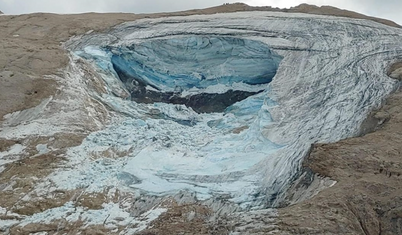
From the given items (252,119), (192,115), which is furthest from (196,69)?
(252,119)

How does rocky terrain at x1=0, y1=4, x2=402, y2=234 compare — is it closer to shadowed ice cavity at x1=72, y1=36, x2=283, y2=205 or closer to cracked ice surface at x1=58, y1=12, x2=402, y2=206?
cracked ice surface at x1=58, y1=12, x2=402, y2=206

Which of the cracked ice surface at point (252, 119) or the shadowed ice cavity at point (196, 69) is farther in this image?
the shadowed ice cavity at point (196, 69)

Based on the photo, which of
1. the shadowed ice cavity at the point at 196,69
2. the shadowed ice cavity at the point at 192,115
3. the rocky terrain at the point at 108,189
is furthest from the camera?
the shadowed ice cavity at the point at 196,69

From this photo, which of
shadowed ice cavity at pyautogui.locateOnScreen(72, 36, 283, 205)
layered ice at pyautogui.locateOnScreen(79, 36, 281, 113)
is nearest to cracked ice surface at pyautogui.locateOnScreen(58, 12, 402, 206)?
shadowed ice cavity at pyautogui.locateOnScreen(72, 36, 283, 205)

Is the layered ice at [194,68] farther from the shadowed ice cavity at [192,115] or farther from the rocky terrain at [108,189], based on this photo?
the rocky terrain at [108,189]

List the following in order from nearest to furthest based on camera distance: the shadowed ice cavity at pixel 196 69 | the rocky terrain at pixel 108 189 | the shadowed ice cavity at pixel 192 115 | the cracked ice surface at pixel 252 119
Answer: the rocky terrain at pixel 108 189 → the cracked ice surface at pixel 252 119 → the shadowed ice cavity at pixel 192 115 → the shadowed ice cavity at pixel 196 69

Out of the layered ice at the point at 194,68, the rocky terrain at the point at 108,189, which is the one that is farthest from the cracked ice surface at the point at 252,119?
the rocky terrain at the point at 108,189
